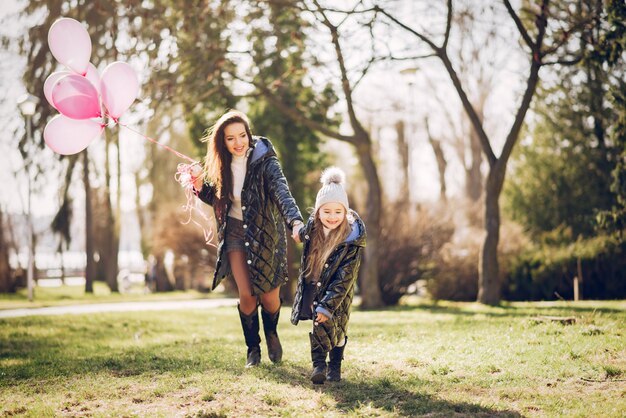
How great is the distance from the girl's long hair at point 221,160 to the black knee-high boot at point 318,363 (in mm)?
1425

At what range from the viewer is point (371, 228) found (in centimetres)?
1395

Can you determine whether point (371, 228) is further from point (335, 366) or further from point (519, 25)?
point (335, 366)

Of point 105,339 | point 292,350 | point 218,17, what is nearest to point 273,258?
point 292,350

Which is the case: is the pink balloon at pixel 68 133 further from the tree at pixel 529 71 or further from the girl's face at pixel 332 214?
the tree at pixel 529 71

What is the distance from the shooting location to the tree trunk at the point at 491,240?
12.5 metres

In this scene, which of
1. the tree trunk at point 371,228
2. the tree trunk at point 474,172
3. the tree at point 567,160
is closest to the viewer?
the tree trunk at point 371,228

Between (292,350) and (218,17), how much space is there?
7.77 metres

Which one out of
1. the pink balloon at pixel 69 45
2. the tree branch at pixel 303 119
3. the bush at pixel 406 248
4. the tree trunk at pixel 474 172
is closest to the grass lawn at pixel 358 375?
the pink balloon at pixel 69 45

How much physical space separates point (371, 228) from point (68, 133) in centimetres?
871

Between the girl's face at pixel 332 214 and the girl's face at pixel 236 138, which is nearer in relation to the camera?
the girl's face at pixel 332 214

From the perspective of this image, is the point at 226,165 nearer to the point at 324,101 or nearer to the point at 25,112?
the point at 324,101

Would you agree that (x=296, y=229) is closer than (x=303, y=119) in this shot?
Yes

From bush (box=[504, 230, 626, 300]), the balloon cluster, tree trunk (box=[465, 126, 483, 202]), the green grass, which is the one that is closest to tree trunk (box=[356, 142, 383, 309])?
bush (box=[504, 230, 626, 300])

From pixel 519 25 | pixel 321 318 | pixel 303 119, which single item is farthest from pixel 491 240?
pixel 321 318
